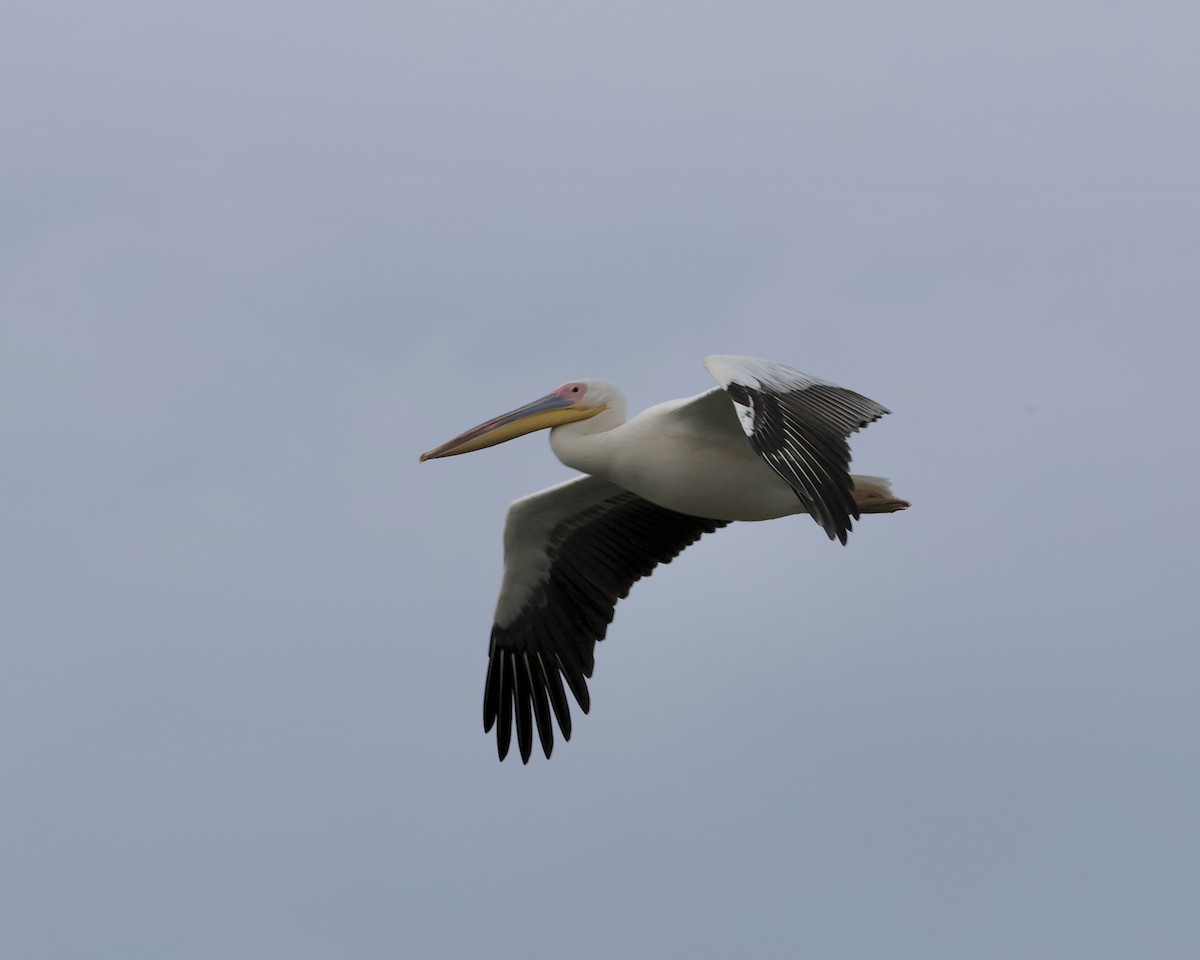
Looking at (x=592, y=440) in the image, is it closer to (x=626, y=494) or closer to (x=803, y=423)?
(x=626, y=494)

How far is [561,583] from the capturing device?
14.1 metres

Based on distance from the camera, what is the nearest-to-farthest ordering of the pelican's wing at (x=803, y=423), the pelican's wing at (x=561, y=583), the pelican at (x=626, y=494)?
1. the pelican's wing at (x=803, y=423)
2. the pelican at (x=626, y=494)
3. the pelican's wing at (x=561, y=583)

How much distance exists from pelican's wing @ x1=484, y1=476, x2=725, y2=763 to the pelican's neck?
1.99 ft

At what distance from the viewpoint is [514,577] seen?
46.5 feet

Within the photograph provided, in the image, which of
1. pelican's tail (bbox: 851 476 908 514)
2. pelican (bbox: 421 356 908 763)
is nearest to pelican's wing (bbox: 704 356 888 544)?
pelican (bbox: 421 356 908 763)

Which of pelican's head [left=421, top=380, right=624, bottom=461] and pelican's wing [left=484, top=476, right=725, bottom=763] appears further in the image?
pelican's wing [left=484, top=476, right=725, bottom=763]

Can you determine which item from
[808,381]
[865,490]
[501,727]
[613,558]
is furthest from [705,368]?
[501,727]

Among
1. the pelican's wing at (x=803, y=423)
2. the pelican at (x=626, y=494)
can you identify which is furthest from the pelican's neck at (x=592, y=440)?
the pelican's wing at (x=803, y=423)

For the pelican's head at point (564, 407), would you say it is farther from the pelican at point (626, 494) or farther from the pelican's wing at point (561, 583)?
the pelican's wing at point (561, 583)

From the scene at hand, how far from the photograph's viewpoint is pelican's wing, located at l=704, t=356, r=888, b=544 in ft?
35.7

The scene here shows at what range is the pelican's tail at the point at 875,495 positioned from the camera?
12.8 metres

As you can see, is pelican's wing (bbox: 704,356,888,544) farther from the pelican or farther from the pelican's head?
the pelican's head

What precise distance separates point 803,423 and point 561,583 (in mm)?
3269

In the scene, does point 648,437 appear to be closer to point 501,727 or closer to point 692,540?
point 692,540
